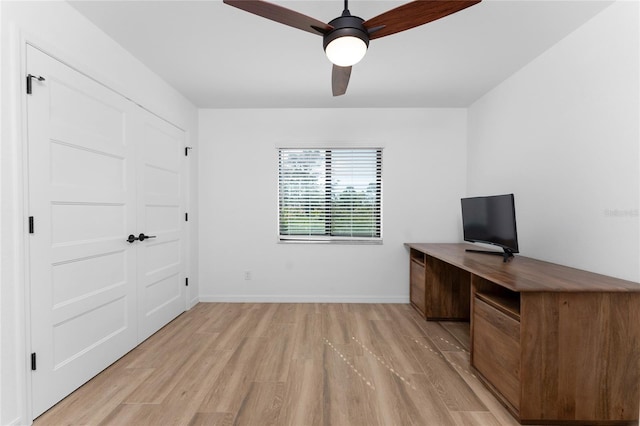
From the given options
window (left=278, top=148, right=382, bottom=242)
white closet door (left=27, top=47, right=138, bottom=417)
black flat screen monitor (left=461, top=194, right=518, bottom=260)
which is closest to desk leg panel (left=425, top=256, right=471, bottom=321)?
black flat screen monitor (left=461, top=194, right=518, bottom=260)

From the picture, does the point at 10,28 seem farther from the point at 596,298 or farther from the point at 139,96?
the point at 596,298

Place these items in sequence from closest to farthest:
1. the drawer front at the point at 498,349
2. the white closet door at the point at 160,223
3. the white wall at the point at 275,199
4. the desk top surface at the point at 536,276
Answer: the desk top surface at the point at 536,276, the drawer front at the point at 498,349, the white closet door at the point at 160,223, the white wall at the point at 275,199

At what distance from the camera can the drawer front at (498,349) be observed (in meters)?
1.68

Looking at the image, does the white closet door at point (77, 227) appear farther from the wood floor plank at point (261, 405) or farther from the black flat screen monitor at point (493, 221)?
the black flat screen monitor at point (493, 221)

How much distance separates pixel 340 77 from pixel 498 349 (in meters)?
2.12

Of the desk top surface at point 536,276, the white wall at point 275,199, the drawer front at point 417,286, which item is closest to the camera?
the desk top surface at point 536,276

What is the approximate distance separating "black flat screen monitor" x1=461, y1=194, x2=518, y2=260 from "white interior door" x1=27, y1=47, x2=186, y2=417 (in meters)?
3.22

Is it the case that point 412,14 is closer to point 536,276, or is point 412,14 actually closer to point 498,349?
point 536,276

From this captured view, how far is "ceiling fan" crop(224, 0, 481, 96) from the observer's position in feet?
4.27

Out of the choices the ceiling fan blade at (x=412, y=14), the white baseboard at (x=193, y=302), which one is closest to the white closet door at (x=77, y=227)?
the white baseboard at (x=193, y=302)

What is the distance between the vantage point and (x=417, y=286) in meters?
3.45

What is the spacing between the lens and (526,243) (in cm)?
262

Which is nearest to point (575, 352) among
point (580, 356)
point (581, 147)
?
point (580, 356)

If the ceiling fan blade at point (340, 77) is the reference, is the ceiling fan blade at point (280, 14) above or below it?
above
